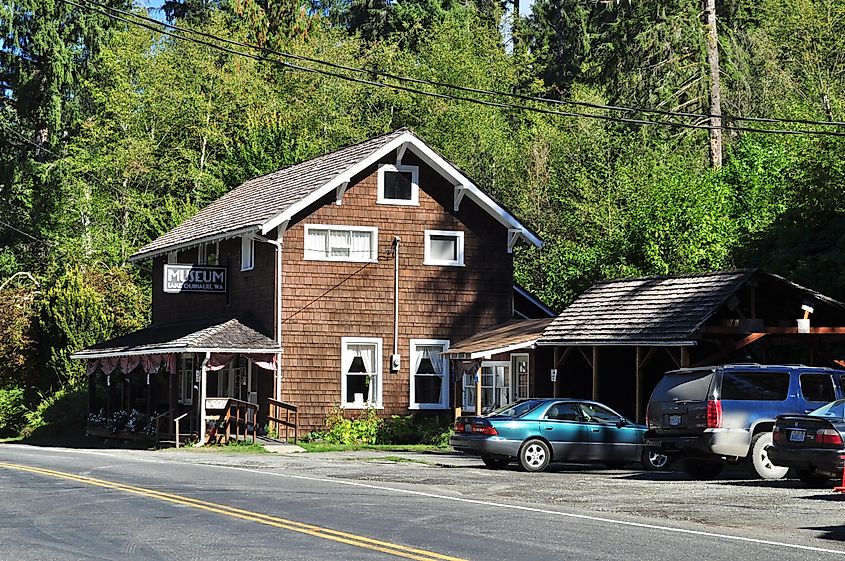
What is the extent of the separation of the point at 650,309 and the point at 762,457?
27.7 feet

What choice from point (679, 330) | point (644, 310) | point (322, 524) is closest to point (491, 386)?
point (644, 310)

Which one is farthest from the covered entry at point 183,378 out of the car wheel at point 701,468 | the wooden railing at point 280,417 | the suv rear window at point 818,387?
the suv rear window at point 818,387

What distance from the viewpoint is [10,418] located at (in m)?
53.6

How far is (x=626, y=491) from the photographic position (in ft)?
72.3

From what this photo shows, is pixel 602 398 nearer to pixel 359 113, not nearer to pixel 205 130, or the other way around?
pixel 205 130

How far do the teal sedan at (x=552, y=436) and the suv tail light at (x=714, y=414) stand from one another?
10.9ft

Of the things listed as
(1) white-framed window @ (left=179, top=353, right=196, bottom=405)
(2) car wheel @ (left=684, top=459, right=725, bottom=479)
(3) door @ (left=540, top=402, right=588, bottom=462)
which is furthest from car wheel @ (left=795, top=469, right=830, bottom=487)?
(1) white-framed window @ (left=179, top=353, right=196, bottom=405)

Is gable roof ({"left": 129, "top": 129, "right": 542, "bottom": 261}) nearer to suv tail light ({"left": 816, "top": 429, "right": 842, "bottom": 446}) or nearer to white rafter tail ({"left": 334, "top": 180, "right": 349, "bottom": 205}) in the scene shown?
white rafter tail ({"left": 334, "top": 180, "right": 349, "bottom": 205})

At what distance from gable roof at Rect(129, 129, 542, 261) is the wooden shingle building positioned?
66mm

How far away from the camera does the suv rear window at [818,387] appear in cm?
2467

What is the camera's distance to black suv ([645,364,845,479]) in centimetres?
2388

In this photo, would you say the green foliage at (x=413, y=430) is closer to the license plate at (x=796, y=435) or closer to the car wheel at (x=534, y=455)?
the car wheel at (x=534, y=455)

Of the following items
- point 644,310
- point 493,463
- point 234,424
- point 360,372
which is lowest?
point 493,463

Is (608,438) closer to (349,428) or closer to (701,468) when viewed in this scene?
(701,468)
